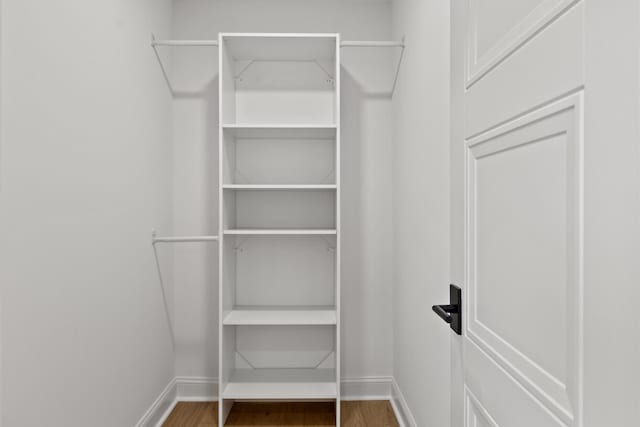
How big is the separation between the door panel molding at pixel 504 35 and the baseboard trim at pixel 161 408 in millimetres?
2081

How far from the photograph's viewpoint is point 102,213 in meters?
1.70

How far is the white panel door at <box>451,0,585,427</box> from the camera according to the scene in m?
0.56

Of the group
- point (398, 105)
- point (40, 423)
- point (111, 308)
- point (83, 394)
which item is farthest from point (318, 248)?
point (40, 423)

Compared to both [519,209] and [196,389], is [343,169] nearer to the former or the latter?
[196,389]

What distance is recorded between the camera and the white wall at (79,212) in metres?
1.24

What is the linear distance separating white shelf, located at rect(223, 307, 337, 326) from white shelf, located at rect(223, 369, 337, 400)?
0.36 metres

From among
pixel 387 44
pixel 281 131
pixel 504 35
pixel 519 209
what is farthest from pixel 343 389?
pixel 504 35

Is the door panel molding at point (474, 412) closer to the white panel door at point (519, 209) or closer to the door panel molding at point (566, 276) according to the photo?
the white panel door at point (519, 209)

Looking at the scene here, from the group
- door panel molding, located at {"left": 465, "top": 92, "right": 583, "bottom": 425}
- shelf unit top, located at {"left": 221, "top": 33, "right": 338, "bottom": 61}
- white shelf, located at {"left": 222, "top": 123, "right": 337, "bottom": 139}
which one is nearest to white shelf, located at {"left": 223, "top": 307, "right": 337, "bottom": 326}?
white shelf, located at {"left": 222, "top": 123, "right": 337, "bottom": 139}

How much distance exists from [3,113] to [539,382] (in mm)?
1415

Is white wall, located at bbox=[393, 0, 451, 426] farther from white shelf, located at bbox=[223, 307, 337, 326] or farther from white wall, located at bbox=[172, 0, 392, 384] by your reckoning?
white shelf, located at bbox=[223, 307, 337, 326]

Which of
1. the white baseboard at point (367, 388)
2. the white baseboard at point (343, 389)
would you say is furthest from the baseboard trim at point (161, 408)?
the white baseboard at point (367, 388)

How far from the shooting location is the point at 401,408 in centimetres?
230

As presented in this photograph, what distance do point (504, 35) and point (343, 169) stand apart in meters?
1.86
